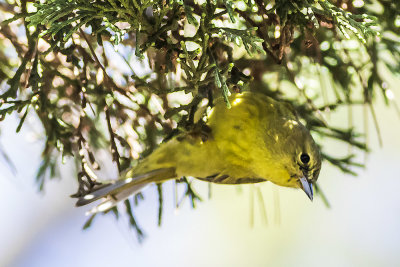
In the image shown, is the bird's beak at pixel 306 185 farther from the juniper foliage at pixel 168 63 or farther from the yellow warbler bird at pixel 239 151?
the juniper foliage at pixel 168 63

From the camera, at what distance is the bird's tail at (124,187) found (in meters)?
1.78

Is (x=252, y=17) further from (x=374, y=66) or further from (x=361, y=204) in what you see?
(x=361, y=204)

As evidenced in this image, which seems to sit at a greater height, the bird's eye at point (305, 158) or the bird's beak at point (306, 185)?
Answer: the bird's eye at point (305, 158)

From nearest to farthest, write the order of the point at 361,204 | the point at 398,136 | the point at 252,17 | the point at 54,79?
the point at 252,17 < the point at 54,79 < the point at 398,136 < the point at 361,204

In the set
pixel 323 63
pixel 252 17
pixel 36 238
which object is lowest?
pixel 36 238

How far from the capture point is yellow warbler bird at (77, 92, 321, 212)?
1915 millimetres

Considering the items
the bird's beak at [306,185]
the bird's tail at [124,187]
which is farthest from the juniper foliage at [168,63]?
the bird's beak at [306,185]

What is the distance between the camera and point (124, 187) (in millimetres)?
1880

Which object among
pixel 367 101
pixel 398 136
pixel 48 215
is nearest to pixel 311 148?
pixel 367 101

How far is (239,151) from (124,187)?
39 centimetres

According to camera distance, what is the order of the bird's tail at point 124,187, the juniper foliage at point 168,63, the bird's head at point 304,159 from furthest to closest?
the bird's head at point 304,159
the bird's tail at point 124,187
the juniper foliage at point 168,63

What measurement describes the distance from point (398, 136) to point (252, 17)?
3094mm

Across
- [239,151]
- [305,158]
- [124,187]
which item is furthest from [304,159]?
[124,187]

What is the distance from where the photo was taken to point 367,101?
191 cm
